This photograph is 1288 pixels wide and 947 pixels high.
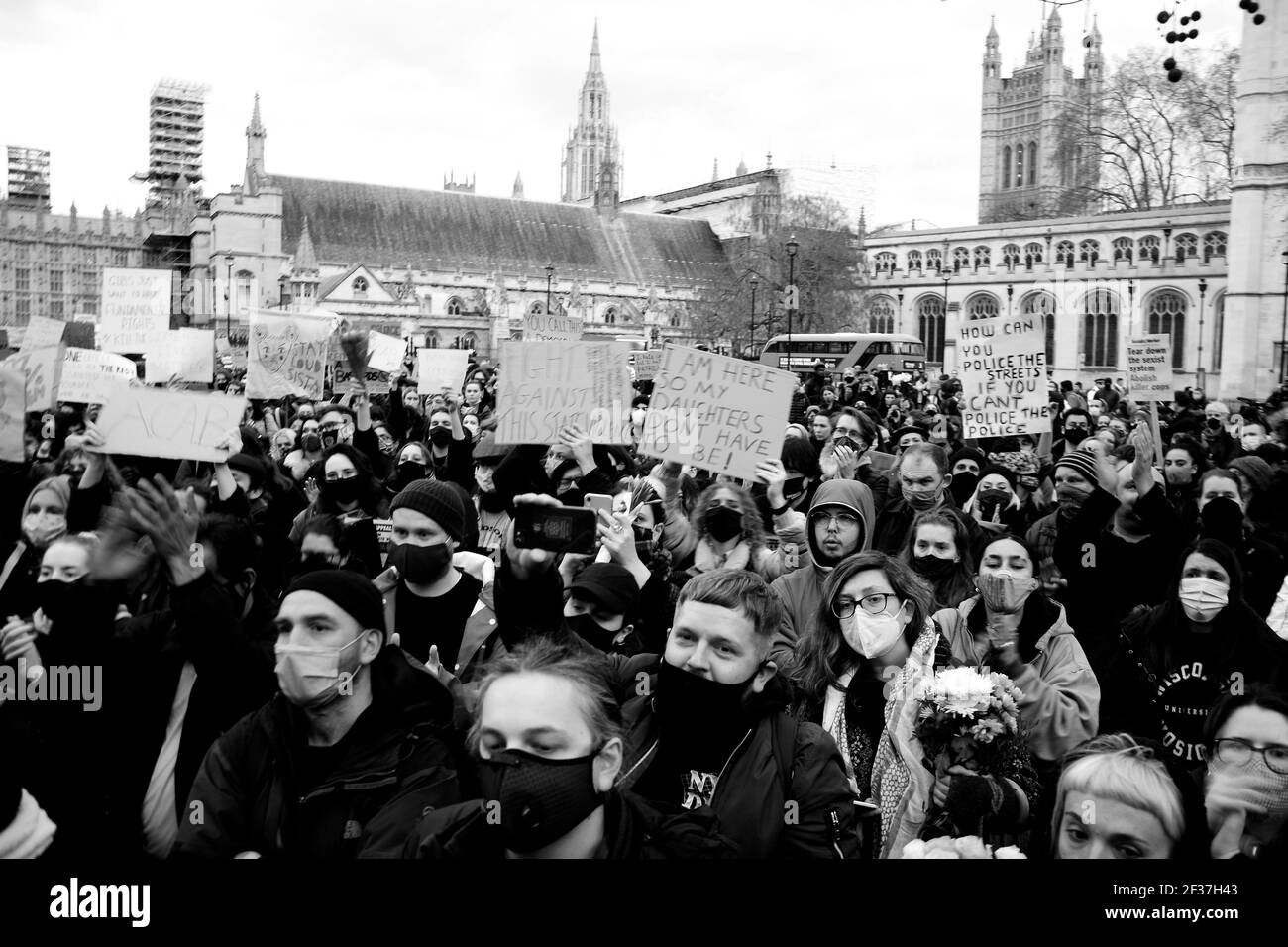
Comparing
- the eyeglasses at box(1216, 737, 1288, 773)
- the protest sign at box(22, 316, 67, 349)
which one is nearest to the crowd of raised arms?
the eyeglasses at box(1216, 737, 1288, 773)

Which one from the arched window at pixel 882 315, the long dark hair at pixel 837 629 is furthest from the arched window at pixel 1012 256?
the long dark hair at pixel 837 629

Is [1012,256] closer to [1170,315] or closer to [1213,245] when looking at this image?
[1170,315]

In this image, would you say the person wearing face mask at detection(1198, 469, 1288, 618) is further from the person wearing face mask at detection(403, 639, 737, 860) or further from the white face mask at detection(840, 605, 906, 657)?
the person wearing face mask at detection(403, 639, 737, 860)

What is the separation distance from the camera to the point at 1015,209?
8419 centimetres

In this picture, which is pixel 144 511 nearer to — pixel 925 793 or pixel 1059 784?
pixel 925 793

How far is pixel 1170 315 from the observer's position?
181ft

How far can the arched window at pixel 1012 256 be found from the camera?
61062 mm

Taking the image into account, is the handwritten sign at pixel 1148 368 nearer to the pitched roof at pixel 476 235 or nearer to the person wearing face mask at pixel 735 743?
the person wearing face mask at pixel 735 743

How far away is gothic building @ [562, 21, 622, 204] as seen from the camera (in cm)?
10938

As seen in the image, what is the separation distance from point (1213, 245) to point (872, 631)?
56.2 meters

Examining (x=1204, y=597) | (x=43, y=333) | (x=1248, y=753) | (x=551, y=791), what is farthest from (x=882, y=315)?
(x=551, y=791)

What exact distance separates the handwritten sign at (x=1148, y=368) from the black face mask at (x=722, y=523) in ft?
23.0
